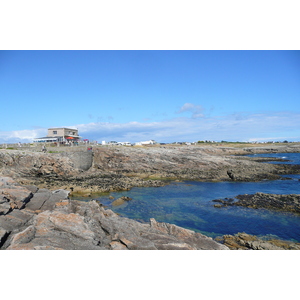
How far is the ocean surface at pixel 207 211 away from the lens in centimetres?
1652

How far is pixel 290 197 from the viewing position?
76.1 ft

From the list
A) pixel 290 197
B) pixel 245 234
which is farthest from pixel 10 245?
pixel 290 197

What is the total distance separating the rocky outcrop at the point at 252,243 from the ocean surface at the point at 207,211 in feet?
3.68

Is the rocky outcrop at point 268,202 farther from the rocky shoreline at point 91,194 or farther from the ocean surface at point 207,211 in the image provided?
the ocean surface at point 207,211

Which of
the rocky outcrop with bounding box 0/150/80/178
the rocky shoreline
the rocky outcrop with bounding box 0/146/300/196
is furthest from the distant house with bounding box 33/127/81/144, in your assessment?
the rocky outcrop with bounding box 0/150/80/178

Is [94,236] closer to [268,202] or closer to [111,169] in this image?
[268,202]

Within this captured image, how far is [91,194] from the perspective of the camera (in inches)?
1071

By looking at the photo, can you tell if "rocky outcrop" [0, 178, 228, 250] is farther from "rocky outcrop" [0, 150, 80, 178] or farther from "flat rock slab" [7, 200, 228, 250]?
"rocky outcrop" [0, 150, 80, 178]

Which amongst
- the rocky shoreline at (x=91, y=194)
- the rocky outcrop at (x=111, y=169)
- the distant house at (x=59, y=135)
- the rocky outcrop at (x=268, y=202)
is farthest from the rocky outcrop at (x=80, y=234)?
the distant house at (x=59, y=135)

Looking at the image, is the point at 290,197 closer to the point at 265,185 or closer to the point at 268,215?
the point at 268,215

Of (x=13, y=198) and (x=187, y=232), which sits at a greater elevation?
(x=13, y=198)

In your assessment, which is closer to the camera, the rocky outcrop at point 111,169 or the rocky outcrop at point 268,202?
the rocky outcrop at point 268,202

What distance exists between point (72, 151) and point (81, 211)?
30820mm

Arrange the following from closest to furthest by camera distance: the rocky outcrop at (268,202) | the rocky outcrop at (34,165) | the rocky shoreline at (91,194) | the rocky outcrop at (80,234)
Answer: the rocky outcrop at (80,234) < the rocky shoreline at (91,194) < the rocky outcrop at (268,202) < the rocky outcrop at (34,165)
